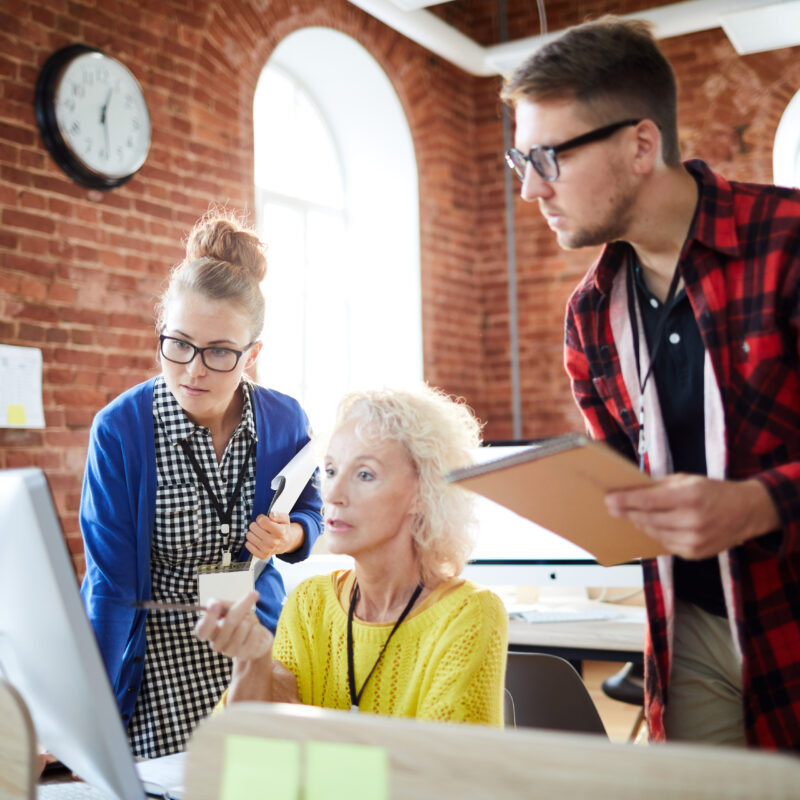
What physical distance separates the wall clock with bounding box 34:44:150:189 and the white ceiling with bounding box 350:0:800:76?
133cm

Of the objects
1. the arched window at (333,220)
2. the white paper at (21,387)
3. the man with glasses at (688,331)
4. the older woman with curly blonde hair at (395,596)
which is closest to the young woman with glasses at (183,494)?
the older woman with curly blonde hair at (395,596)

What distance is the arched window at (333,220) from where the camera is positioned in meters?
5.14

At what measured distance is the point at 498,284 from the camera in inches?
236

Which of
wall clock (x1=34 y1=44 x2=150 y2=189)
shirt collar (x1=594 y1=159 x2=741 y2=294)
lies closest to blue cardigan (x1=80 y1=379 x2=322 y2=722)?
shirt collar (x1=594 y1=159 x2=741 y2=294)

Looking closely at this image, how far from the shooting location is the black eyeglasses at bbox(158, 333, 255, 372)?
1915 millimetres

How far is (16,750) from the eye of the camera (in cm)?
86

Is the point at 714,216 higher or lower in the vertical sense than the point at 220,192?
lower

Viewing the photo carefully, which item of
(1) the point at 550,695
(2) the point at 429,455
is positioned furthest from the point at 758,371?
(1) the point at 550,695

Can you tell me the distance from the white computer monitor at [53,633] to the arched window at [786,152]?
5.10m

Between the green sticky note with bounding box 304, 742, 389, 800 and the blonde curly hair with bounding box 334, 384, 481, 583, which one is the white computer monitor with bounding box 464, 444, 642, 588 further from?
the green sticky note with bounding box 304, 742, 389, 800

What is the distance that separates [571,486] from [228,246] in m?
1.21

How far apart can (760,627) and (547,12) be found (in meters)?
5.26

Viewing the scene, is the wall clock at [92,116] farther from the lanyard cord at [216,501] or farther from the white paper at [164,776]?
the white paper at [164,776]

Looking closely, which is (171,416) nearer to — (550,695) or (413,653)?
(413,653)
